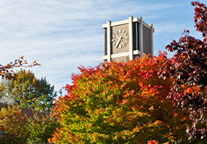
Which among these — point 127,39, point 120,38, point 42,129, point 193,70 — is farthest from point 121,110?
point 120,38

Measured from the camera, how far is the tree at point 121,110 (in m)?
17.0

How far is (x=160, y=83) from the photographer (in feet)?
62.0

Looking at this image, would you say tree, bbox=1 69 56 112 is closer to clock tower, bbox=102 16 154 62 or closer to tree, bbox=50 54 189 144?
clock tower, bbox=102 16 154 62

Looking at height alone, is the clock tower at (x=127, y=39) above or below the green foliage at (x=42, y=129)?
above

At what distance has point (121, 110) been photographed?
17172 millimetres

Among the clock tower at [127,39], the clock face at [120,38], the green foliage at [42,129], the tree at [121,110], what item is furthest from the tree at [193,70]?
the clock face at [120,38]

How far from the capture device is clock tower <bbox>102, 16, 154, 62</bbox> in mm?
66562

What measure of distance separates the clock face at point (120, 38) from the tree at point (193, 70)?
56720 millimetres

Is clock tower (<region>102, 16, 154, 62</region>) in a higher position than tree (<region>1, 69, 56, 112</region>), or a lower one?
higher

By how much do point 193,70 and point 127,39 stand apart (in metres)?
57.5

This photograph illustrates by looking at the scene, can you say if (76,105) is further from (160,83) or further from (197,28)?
(197,28)

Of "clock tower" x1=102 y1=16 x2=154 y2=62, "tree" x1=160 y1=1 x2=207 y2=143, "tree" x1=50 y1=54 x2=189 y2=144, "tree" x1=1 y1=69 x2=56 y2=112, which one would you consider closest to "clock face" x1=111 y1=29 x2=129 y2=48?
"clock tower" x1=102 y1=16 x2=154 y2=62

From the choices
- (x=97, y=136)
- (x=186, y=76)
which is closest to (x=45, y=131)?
(x=97, y=136)

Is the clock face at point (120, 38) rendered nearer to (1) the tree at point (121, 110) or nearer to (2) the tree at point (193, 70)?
(1) the tree at point (121, 110)
